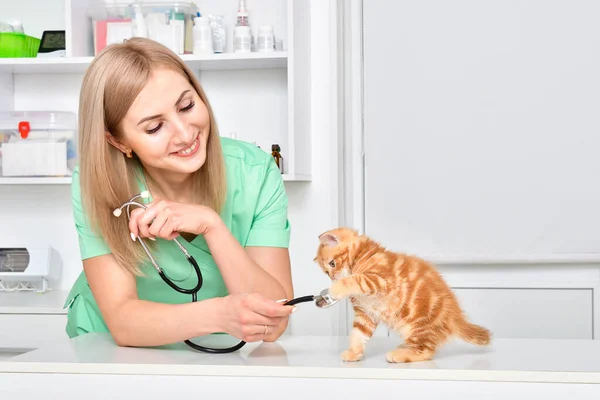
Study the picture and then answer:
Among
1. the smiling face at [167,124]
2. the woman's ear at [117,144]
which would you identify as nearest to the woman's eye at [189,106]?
the smiling face at [167,124]

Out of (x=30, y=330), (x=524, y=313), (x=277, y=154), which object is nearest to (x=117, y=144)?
(x=277, y=154)

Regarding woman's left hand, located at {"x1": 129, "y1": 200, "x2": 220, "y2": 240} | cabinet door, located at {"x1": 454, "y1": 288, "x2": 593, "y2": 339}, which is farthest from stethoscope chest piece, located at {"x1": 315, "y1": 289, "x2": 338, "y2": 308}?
cabinet door, located at {"x1": 454, "y1": 288, "x2": 593, "y2": 339}

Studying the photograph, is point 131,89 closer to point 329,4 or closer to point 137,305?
point 137,305

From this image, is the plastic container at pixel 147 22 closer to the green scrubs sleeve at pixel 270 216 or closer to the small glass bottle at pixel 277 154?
the small glass bottle at pixel 277 154

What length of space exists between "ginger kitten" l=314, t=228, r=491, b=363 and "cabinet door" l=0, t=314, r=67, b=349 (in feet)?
4.87

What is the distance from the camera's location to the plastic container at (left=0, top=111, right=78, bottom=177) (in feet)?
8.04

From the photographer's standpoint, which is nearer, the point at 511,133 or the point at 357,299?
the point at 357,299

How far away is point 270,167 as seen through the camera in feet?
5.16

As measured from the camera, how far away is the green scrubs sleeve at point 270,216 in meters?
1.49

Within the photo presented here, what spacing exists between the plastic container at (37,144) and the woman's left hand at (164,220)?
4.24 ft

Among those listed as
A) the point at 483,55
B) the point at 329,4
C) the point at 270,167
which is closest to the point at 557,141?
the point at 483,55

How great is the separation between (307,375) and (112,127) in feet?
2.08

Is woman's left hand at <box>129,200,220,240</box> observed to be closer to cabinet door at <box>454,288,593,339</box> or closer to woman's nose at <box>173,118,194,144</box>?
woman's nose at <box>173,118,194,144</box>

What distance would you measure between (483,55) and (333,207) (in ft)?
2.50
